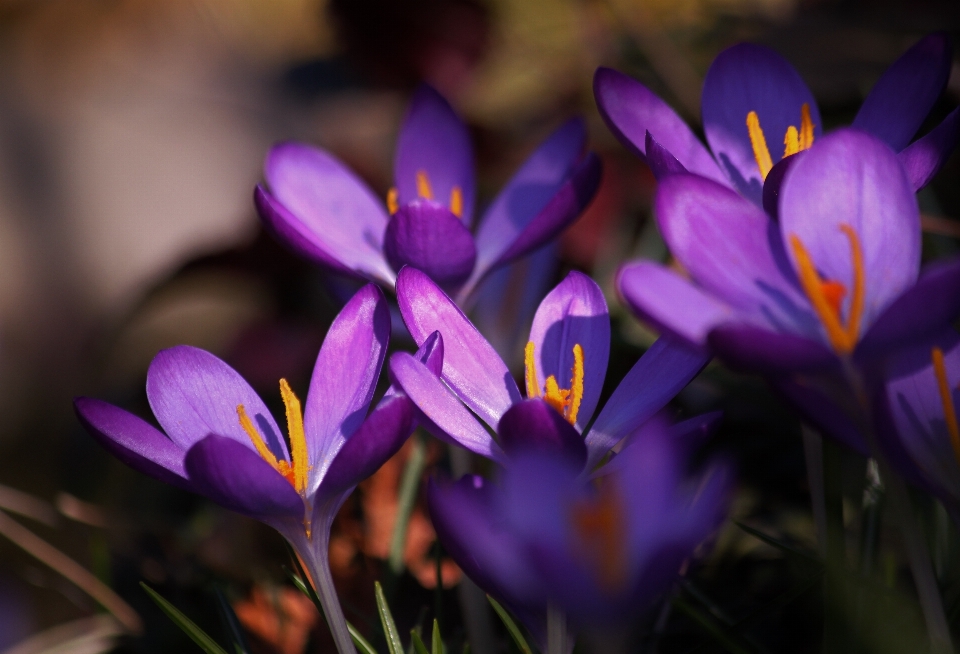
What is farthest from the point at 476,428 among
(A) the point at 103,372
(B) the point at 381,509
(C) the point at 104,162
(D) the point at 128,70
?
(D) the point at 128,70

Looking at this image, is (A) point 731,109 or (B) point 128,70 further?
(B) point 128,70

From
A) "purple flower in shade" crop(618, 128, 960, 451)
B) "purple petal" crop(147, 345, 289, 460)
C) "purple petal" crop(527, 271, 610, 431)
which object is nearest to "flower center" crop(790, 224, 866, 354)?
"purple flower in shade" crop(618, 128, 960, 451)

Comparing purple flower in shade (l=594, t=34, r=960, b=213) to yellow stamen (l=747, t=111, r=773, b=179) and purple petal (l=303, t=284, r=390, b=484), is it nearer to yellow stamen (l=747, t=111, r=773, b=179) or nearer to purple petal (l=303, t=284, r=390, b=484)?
yellow stamen (l=747, t=111, r=773, b=179)

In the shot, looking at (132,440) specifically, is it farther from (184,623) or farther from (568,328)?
(568,328)

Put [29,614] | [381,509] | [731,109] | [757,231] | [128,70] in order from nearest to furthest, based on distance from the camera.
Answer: [757,231] → [731,109] → [381,509] → [29,614] → [128,70]

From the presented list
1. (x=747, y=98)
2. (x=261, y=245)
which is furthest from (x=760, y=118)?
(x=261, y=245)

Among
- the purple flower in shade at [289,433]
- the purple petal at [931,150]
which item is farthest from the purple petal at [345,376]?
the purple petal at [931,150]

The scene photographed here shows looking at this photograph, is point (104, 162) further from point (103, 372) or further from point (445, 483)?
point (445, 483)
